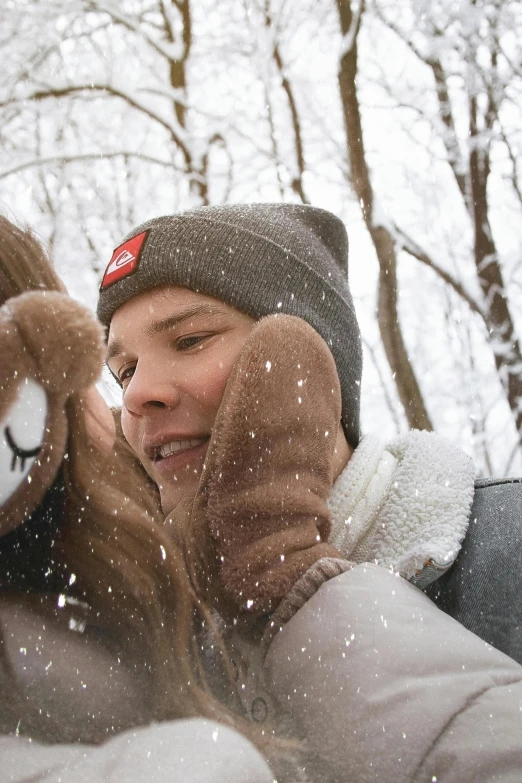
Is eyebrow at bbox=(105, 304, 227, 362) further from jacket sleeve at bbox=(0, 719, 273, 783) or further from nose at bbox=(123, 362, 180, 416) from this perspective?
jacket sleeve at bbox=(0, 719, 273, 783)

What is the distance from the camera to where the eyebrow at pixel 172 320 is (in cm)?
81

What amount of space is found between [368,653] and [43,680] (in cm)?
23

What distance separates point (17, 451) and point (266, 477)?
0.31 meters

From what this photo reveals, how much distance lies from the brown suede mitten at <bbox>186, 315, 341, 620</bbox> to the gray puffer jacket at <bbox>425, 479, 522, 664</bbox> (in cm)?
17

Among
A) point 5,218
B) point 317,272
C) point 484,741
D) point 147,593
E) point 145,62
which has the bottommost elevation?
point 484,741

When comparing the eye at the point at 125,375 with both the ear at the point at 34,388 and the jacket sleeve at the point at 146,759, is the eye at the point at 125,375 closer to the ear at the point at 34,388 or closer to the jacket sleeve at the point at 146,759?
the ear at the point at 34,388

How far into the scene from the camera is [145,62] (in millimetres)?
2420

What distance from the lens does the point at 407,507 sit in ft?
2.66

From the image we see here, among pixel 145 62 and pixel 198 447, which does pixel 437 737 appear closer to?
pixel 198 447

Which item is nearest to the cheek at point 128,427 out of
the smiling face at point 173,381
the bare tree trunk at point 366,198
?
the smiling face at point 173,381

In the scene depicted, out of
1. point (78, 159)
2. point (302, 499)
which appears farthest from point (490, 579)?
point (78, 159)

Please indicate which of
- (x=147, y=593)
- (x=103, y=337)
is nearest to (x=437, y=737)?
(x=147, y=593)

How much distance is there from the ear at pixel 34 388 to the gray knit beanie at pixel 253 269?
532mm

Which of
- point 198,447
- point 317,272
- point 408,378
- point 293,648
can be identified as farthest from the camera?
point 408,378
